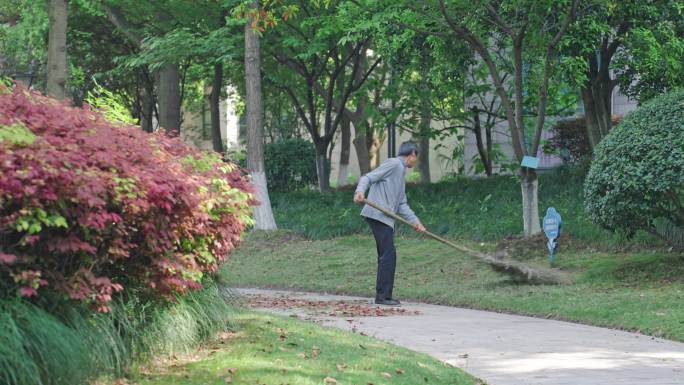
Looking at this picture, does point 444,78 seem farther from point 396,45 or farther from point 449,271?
point 449,271

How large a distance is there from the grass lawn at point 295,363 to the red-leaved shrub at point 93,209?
0.56 m

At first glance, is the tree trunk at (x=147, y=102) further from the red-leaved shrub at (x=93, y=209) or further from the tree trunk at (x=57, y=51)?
the red-leaved shrub at (x=93, y=209)

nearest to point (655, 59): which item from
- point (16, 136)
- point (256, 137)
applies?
point (256, 137)

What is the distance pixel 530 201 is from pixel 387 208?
15.0ft

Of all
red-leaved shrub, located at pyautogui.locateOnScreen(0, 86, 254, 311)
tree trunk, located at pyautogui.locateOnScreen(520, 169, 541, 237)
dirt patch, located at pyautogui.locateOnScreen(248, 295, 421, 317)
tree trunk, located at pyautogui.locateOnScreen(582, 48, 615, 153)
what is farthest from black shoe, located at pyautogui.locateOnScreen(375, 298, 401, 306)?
tree trunk, located at pyautogui.locateOnScreen(582, 48, 615, 153)

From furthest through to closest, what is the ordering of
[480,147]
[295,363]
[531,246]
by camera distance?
[480,147] < [531,246] < [295,363]

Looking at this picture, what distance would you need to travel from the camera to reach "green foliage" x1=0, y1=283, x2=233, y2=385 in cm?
568

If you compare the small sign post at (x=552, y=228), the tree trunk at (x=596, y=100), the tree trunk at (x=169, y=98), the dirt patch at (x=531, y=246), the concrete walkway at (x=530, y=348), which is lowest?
the concrete walkway at (x=530, y=348)

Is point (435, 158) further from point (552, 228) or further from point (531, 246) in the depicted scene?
point (552, 228)

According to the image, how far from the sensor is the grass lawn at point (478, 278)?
11.4m

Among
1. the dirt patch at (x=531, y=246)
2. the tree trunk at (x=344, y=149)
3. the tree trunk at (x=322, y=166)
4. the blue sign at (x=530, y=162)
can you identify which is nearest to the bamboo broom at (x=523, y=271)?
the dirt patch at (x=531, y=246)

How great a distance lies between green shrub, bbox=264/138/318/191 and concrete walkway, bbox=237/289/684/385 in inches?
664

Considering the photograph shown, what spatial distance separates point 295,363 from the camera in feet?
23.9

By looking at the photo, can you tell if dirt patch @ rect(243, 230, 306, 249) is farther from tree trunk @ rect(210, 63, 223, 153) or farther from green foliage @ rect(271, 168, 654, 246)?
tree trunk @ rect(210, 63, 223, 153)
